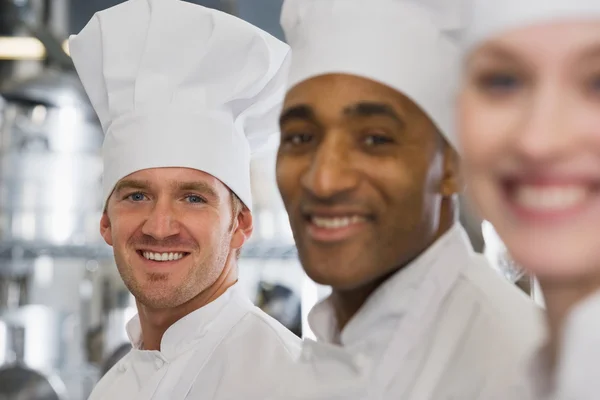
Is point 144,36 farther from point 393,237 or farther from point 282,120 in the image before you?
point 393,237

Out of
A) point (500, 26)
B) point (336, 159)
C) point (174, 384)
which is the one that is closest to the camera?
point (500, 26)

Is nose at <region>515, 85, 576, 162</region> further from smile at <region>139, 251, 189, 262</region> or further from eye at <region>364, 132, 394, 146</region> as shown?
smile at <region>139, 251, 189, 262</region>

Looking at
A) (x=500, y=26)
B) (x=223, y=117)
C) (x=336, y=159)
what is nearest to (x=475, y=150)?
(x=500, y=26)

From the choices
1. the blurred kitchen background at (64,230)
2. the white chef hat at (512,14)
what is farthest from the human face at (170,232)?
the blurred kitchen background at (64,230)

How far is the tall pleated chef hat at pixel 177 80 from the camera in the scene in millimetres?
1434

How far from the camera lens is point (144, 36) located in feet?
4.84

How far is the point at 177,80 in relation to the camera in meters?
1.48

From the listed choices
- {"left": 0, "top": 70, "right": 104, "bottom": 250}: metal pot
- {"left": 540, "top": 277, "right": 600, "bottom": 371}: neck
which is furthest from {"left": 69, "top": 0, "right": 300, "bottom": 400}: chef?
{"left": 0, "top": 70, "right": 104, "bottom": 250}: metal pot

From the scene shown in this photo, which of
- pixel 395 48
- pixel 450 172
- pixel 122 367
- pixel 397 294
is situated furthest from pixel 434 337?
pixel 122 367

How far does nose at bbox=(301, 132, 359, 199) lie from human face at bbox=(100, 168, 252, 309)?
0.76 m

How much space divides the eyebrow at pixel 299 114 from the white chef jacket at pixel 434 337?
0.17m

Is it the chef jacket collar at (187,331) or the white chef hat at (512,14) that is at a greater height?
the white chef hat at (512,14)

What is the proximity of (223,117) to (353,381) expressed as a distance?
804 mm

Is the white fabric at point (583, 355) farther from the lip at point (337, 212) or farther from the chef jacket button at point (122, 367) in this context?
the chef jacket button at point (122, 367)
